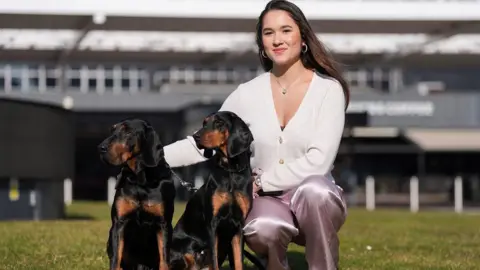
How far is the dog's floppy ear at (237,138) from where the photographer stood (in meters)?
4.58

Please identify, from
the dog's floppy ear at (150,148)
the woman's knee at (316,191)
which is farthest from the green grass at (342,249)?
the dog's floppy ear at (150,148)

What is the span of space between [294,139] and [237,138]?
58cm

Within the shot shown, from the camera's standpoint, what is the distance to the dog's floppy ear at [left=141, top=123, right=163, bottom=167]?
14.6ft

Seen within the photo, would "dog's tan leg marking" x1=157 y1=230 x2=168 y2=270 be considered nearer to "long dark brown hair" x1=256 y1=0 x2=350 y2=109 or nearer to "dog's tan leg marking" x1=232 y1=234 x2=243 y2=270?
"dog's tan leg marking" x1=232 y1=234 x2=243 y2=270

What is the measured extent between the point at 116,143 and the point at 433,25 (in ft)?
65.8

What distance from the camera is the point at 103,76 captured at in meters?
39.5

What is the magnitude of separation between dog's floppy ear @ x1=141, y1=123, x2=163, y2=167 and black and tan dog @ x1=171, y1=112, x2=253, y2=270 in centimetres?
21

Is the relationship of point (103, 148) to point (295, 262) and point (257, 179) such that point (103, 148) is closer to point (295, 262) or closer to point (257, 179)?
point (257, 179)

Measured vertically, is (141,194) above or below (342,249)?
above

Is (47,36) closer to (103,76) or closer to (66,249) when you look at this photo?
(103,76)

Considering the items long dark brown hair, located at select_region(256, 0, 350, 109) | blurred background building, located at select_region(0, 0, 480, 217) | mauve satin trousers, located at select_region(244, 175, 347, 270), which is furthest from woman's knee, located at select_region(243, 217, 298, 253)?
blurred background building, located at select_region(0, 0, 480, 217)

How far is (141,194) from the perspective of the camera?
446 cm

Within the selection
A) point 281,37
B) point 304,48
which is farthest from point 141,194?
point 304,48

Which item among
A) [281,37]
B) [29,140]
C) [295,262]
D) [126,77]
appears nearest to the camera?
[281,37]
